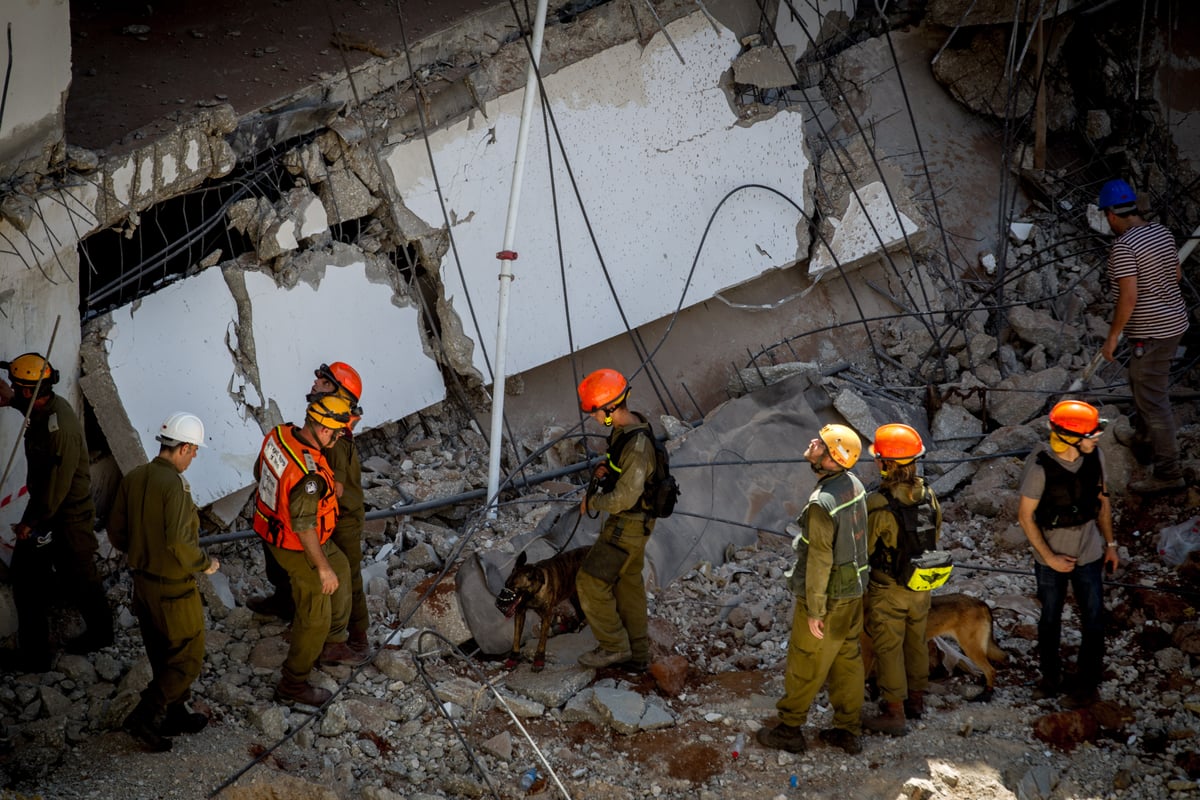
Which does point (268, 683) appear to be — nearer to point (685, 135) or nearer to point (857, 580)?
point (857, 580)

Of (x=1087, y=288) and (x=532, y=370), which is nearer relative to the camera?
(x=532, y=370)

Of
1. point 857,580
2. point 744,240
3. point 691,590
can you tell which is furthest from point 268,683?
point 744,240

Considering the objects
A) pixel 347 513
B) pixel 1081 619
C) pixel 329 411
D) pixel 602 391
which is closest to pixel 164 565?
pixel 329 411

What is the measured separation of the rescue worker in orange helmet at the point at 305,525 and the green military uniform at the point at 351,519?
0.97ft

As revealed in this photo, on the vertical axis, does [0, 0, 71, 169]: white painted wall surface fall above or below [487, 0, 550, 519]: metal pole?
above

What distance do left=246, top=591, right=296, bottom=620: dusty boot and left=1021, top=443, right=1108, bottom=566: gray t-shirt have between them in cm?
377

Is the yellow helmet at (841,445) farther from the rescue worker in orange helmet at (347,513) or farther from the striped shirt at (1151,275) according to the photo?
the striped shirt at (1151,275)

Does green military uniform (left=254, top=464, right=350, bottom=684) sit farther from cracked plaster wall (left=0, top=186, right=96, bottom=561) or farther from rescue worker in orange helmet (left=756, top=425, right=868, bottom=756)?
rescue worker in orange helmet (left=756, top=425, right=868, bottom=756)

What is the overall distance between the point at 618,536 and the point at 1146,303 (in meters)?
3.29

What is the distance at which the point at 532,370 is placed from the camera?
8.68m

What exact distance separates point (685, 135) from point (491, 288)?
1900 millimetres

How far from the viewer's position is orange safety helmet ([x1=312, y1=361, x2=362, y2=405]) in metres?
5.52

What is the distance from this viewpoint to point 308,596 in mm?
5395

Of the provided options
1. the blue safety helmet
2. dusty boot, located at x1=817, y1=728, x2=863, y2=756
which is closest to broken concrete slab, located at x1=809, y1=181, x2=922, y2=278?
the blue safety helmet
